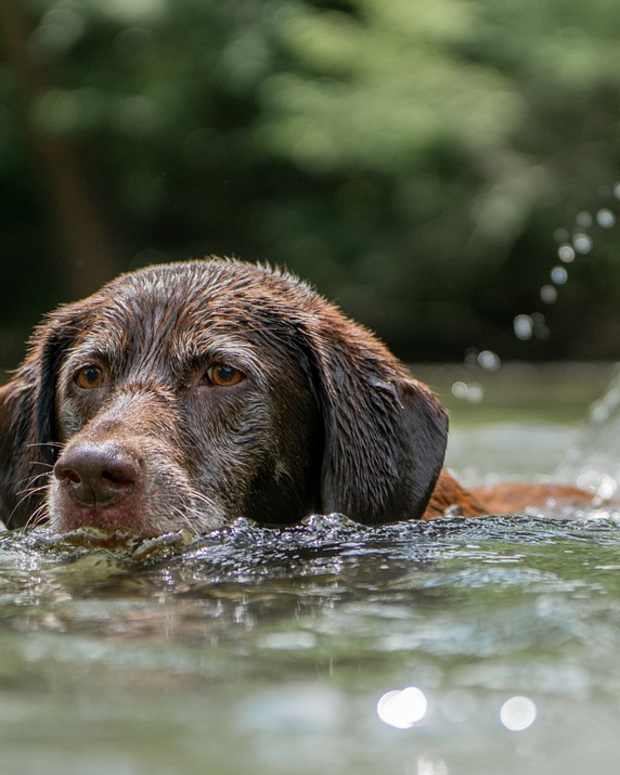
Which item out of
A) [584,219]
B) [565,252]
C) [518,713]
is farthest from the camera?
[584,219]

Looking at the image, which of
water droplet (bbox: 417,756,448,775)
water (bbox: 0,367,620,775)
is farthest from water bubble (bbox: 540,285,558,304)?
water droplet (bbox: 417,756,448,775)

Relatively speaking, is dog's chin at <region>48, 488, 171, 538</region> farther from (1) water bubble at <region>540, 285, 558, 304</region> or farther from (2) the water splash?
(1) water bubble at <region>540, 285, 558, 304</region>

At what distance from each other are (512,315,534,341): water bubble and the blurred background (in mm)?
65

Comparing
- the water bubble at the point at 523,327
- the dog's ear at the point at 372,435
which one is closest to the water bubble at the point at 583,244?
the water bubble at the point at 523,327

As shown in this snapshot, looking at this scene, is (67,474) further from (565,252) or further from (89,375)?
(565,252)

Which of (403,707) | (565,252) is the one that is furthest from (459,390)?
(403,707)

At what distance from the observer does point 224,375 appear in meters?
4.21

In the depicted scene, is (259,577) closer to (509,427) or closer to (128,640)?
(128,640)

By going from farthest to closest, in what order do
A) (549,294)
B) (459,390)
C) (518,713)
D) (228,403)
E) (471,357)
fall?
(549,294)
(471,357)
(459,390)
(228,403)
(518,713)

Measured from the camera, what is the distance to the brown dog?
13.4 ft

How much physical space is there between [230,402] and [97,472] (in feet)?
2.18

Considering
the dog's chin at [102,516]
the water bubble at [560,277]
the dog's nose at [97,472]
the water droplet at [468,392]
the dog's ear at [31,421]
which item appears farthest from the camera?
the water bubble at [560,277]

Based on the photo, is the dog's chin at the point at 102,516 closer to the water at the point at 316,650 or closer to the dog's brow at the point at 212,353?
the water at the point at 316,650

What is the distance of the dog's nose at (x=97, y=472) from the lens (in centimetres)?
357
